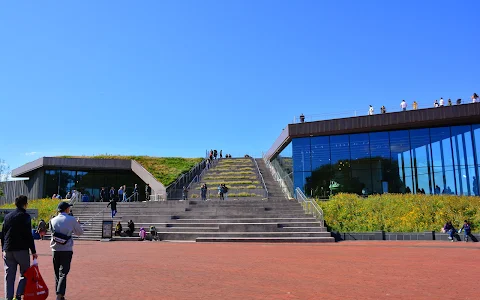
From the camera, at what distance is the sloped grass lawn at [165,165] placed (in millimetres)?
35062

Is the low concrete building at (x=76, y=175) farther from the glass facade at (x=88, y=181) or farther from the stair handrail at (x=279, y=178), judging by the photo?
the stair handrail at (x=279, y=178)

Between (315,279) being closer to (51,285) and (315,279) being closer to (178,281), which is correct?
(178,281)

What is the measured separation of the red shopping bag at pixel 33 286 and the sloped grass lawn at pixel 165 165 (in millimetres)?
27708

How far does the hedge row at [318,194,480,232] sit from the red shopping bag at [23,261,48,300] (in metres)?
16.8

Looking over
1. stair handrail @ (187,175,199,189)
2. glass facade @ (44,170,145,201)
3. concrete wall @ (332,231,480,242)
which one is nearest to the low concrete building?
glass facade @ (44,170,145,201)

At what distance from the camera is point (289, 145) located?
32.2 m

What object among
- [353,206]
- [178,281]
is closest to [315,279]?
[178,281]

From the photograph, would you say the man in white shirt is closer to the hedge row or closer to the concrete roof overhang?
the hedge row

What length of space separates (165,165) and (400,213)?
24738 mm

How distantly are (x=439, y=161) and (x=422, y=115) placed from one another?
3569 mm

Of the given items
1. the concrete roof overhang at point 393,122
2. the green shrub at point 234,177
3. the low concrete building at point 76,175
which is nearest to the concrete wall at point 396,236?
the concrete roof overhang at point 393,122

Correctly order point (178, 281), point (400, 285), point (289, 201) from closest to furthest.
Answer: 1. point (400, 285)
2. point (178, 281)
3. point (289, 201)

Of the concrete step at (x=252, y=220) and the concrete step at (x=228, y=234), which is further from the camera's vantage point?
the concrete step at (x=252, y=220)

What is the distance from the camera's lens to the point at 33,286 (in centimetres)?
522
